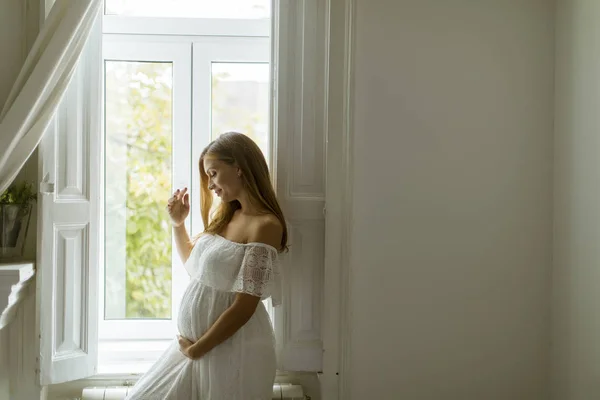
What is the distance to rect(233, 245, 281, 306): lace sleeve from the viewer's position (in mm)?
2217

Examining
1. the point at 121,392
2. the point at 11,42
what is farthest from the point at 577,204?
the point at 11,42

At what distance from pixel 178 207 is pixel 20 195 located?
604mm

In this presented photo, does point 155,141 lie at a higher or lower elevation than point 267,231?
higher

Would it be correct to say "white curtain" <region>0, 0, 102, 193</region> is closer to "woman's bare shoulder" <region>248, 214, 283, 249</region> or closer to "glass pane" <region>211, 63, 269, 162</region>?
"glass pane" <region>211, 63, 269, 162</region>

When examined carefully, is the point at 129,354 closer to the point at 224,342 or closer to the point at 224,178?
the point at 224,342

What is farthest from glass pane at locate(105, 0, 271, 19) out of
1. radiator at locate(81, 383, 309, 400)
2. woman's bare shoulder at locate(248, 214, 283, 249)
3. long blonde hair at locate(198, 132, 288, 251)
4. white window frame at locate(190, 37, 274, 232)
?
radiator at locate(81, 383, 309, 400)

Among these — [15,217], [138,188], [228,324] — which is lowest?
[228,324]

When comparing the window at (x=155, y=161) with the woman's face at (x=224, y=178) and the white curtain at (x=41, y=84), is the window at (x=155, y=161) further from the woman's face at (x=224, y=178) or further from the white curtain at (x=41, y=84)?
the woman's face at (x=224, y=178)

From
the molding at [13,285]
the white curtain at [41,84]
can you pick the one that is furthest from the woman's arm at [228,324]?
the white curtain at [41,84]

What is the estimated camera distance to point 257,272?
2.23 m

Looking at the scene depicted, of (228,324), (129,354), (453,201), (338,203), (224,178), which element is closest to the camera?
(228,324)

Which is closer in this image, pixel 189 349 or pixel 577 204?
pixel 189 349

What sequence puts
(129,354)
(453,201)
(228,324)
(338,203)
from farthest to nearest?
(129,354) → (453,201) → (338,203) → (228,324)

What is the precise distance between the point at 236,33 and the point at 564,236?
1676 millimetres
